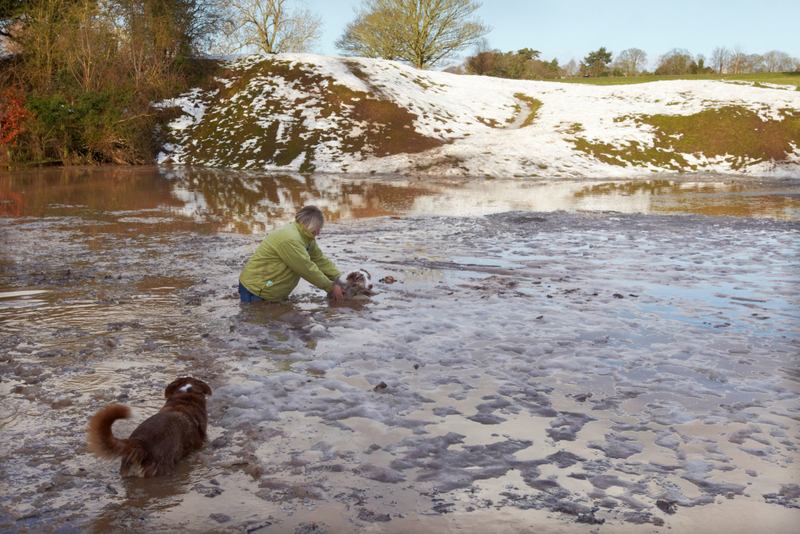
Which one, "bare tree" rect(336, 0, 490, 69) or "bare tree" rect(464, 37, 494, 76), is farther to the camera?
"bare tree" rect(464, 37, 494, 76)

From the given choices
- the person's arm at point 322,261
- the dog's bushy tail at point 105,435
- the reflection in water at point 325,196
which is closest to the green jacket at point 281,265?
the person's arm at point 322,261

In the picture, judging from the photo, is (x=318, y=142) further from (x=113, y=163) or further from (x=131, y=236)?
(x=131, y=236)

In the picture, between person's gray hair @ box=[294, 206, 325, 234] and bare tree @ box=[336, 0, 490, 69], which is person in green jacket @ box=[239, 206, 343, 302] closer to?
person's gray hair @ box=[294, 206, 325, 234]

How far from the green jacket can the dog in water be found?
259mm

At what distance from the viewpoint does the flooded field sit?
3309mm

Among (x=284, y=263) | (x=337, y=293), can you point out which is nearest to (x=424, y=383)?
(x=337, y=293)

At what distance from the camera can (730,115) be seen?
33219 mm

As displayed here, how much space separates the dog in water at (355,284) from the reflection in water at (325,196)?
5.21 m

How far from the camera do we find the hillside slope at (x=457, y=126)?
→ 28.7 meters

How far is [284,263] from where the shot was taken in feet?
24.1

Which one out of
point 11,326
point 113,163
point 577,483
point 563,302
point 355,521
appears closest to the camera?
point 355,521

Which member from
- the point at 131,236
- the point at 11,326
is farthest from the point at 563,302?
the point at 131,236

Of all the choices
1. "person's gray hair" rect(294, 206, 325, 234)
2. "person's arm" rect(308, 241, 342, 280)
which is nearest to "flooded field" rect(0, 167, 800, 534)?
"person's arm" rect(308, 241, 342, 280)

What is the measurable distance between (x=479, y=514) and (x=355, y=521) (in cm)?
67
